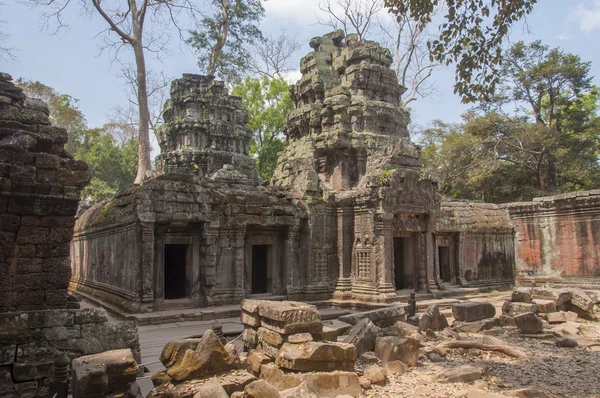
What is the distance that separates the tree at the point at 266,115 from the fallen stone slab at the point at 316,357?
24345 mm

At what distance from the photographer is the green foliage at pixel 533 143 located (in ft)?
72.4

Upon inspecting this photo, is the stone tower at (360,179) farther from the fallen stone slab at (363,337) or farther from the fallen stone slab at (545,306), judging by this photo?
the fallen stone slab at (363,337)

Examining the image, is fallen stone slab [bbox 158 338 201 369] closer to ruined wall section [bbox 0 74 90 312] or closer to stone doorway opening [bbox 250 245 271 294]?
ruined wall section [bbox 0 74 90 312]

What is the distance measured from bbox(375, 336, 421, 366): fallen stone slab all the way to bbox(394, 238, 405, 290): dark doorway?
794 centimetres

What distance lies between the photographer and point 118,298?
37.0ft

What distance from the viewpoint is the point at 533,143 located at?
2261cm

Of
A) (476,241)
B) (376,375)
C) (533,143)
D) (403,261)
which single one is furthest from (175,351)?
(533,143)

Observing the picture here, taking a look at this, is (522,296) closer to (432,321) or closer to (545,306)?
(545,306)

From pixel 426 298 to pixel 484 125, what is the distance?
13453mm

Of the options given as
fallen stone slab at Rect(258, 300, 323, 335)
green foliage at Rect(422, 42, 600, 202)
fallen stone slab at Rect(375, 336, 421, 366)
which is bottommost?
fallen stone slab at Rect(375, 336, 421, 366)

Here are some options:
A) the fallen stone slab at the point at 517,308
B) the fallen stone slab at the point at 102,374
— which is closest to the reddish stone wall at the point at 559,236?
the fallen stone slab at the point at 517,308

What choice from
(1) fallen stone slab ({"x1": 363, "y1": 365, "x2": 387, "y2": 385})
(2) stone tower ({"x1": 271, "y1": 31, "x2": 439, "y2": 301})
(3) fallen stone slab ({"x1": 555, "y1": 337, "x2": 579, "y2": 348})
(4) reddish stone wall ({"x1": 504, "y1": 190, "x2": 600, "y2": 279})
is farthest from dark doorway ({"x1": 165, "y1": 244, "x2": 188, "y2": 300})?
(4) reddish stone wall ({"x1": 504, "y1": 190, "x2": 600, "y2": 279})

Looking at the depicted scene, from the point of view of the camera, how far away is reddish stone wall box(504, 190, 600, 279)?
12.6 meters

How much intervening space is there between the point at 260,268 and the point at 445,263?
7127 mm
